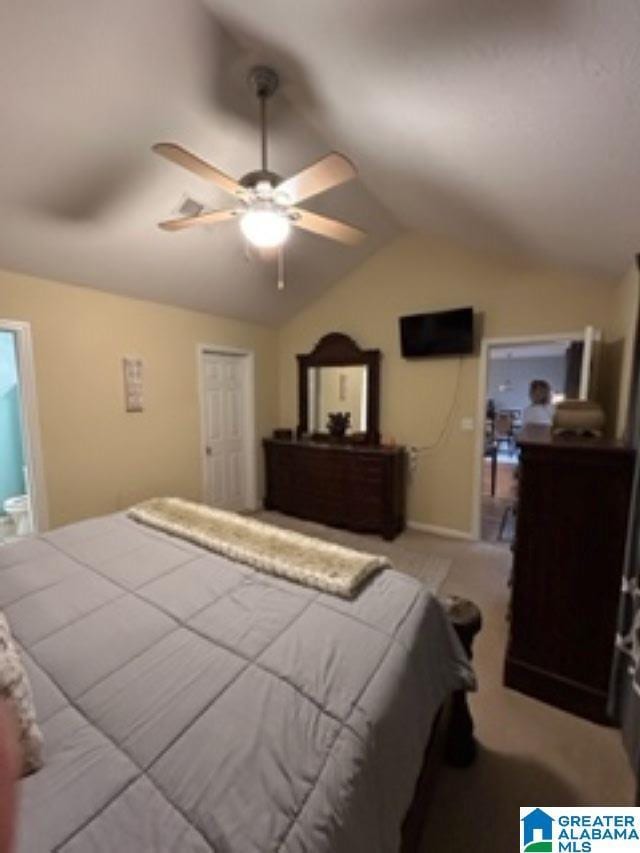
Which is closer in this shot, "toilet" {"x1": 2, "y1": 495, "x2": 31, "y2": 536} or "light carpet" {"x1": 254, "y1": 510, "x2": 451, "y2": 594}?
"light carpet" {"x1": 254, "y1": 510, "x2": 451, "y2": 594}

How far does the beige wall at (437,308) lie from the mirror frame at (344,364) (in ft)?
0.29

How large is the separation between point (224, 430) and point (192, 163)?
315 cm

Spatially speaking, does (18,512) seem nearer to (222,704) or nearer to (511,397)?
(222,704)

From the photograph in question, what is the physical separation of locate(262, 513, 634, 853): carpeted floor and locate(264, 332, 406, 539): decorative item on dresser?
5.94 ft

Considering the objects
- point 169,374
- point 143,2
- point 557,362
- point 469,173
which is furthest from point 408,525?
point 557,362

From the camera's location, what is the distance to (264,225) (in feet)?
5.62

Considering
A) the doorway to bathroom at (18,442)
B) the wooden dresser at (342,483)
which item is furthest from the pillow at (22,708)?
the wooden dresser at (342,483)

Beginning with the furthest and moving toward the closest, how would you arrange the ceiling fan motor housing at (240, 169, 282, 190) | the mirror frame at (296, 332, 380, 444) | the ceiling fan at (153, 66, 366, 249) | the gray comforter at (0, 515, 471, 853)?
the mirror frame at (296, 332, 380, 444) < the ceiling fan motor housing at (240, 169, 282, 190) < the ceiling fan at (153, 66, 366, 249) < the gray comforter at (0, 515, 471, 853)

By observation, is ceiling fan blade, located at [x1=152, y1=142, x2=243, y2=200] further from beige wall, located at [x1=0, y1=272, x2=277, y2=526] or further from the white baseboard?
the white baseboard

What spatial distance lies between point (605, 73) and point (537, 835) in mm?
2170

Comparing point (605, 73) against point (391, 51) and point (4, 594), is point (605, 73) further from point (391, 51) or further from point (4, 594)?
point (4, 594)

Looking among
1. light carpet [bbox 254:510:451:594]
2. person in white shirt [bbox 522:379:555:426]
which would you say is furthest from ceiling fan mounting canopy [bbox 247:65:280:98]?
person in white shirt [bbox 522:379:555:426]

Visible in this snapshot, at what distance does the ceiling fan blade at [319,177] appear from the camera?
1.42m

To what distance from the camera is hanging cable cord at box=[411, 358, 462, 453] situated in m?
3.70
